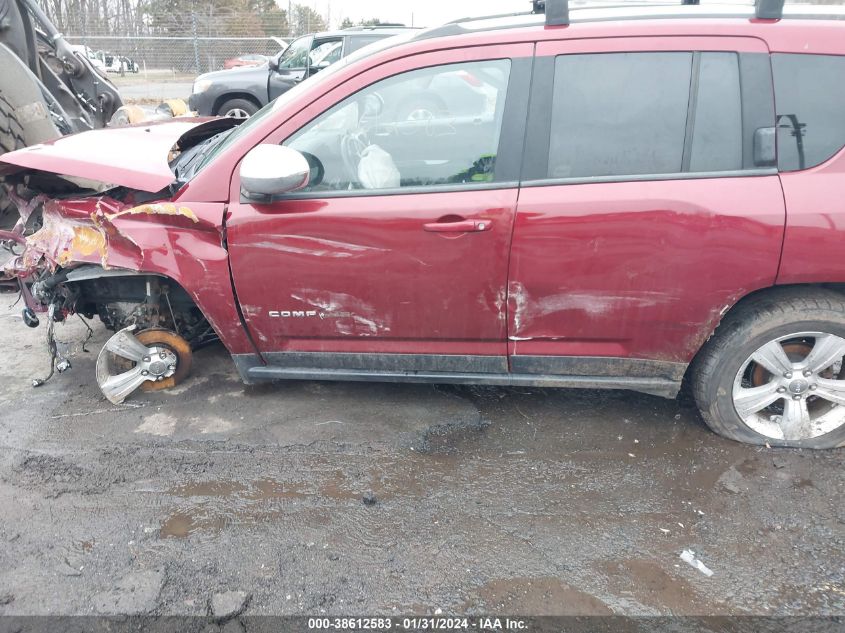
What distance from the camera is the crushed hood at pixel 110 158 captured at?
9.70ft

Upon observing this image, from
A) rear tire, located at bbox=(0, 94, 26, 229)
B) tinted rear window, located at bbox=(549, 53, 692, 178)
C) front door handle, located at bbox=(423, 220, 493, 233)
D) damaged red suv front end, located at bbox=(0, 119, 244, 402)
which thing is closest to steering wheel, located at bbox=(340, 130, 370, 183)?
front door handle, located at bbox=(423, 220, 493, 233)

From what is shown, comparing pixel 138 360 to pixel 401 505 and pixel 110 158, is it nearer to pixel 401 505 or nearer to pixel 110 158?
pixel 110 158

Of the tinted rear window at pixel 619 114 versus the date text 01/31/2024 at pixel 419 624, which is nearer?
the date text 01/31/2024 at pixel 419 624

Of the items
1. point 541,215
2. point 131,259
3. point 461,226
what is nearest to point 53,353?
point 131,259

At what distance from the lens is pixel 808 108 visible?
2531mm

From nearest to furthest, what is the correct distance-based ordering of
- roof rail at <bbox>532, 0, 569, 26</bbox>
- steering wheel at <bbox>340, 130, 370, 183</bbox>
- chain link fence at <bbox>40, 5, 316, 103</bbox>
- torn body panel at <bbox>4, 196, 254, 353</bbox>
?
roof rail at <bbox>532, 0, 569, 26</bbox>, steering wheel at <bbox>340, 130, 370, 183</bbox>, torn body panel at <bbox>4, 196, 254, 353</bbox>, chain link fence at <bbox>40, 5, 316, 103</bbox>

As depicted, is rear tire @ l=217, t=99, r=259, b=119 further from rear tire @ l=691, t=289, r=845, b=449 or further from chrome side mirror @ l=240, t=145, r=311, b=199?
rear tire @ l=691, t=289, r=845, b=449

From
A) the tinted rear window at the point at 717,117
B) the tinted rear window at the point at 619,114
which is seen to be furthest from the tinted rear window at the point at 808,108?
the tinted rear window at the point at 619,114

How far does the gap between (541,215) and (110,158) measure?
7.34 feet

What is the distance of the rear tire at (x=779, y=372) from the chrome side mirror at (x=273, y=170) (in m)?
2.12

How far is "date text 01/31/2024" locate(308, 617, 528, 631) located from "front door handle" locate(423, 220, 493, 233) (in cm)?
156

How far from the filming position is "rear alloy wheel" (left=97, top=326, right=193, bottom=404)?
331 centimetres

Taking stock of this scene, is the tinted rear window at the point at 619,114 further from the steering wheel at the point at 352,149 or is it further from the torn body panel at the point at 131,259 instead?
the torn body panel at the point at 131,259

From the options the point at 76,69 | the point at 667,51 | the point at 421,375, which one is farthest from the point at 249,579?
the point at 76,69
